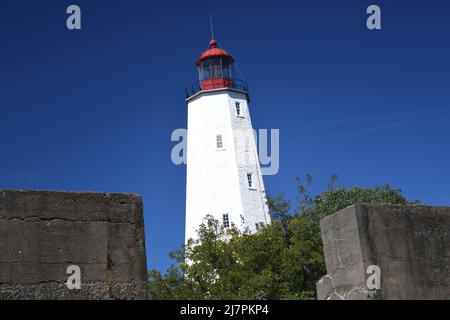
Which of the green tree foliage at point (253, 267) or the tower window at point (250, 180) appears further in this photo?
the tower window at point (250, 180)

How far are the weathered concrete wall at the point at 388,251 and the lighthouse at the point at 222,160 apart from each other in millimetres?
33590

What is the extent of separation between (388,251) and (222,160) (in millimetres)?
37269

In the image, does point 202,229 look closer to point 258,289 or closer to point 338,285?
point 258,289

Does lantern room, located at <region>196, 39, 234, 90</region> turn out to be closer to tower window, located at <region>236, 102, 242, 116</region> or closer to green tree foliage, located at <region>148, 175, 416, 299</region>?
tower window, located at <region>236, 102, 242, 116</region>

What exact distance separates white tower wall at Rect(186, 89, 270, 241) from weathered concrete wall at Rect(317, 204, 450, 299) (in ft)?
110

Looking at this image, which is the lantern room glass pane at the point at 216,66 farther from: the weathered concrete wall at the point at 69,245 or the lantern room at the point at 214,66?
the weathered concrete wall at the point at 69,245

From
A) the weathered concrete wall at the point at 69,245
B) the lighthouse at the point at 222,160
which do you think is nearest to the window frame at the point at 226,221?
the lighthouse at the point at 222,160

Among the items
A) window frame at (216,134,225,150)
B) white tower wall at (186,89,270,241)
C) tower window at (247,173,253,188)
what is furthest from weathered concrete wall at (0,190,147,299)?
window frame at (216,134,225,150)

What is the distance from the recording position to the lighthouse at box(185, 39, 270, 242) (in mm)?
41781

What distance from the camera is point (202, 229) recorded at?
34.2 metres

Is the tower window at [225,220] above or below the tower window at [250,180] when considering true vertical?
below

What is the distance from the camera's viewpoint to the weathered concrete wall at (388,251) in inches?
235

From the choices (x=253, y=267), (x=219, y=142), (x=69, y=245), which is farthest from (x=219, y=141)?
(x=69, y=245)
